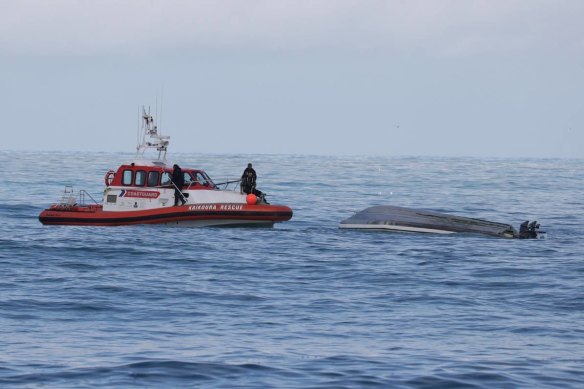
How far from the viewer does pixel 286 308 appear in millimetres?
21500

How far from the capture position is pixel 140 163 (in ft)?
123

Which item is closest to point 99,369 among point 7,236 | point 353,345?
point 353,345

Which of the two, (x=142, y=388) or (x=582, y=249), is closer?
(x=142, y=388)

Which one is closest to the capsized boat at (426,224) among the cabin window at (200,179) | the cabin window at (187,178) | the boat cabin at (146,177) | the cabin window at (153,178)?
the cabin window at (200,179)

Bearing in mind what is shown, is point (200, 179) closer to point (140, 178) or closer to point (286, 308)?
point (140, 178)

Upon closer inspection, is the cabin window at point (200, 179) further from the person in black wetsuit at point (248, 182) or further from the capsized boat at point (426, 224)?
the capsized boat at point (426, 224)

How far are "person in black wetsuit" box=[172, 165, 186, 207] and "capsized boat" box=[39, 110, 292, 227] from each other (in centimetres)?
10

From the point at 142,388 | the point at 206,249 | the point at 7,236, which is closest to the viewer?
the point at 142,388

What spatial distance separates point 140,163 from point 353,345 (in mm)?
20986

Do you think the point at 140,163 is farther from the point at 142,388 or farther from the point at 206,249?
the point at 142,388

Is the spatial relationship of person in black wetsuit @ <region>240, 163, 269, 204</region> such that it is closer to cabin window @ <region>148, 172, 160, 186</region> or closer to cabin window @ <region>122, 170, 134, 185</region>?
cabin window @ <region>148, 172, 160, 186</region>

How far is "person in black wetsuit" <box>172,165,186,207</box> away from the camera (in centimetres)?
3656

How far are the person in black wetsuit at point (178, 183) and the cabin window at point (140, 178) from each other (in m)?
1.14

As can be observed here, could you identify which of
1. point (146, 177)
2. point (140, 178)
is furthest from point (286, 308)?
point (140, 178)
